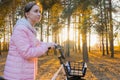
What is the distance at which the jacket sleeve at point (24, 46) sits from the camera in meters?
2.99

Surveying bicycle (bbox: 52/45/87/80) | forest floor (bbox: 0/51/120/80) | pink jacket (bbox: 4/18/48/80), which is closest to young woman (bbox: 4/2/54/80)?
pink jacket (bbox: 4/18/48/80)

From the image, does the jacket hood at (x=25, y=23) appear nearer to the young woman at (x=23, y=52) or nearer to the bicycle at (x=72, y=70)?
the young woman at (x=23, y=52)

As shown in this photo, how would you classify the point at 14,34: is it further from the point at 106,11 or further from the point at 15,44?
→ the point at 106,11

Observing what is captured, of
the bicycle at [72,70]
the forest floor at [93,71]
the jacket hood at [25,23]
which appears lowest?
the forest floor at [93,71]

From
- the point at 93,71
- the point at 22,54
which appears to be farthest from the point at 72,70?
the point at 93,71

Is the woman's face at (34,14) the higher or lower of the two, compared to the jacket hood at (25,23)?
higher

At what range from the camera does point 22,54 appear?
118 inches

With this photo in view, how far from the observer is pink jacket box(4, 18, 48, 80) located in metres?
2.99

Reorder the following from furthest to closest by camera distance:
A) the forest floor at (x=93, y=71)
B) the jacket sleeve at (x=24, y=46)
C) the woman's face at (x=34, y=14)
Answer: the forest floor at (x=93, y=71) → the woman's face at (x=34, y=14) → the jacket sleeve at (x=24, y=46)

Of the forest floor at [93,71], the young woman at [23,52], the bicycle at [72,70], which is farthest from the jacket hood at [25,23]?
the forest floor at [93,71]

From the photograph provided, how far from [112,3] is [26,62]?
66.2ft

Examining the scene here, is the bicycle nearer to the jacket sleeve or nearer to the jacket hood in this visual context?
A: the jacket sleeve

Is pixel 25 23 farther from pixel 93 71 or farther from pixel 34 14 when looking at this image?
pixel 93 71

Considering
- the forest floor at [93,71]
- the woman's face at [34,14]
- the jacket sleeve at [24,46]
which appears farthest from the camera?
the forest floor at [93,71]
